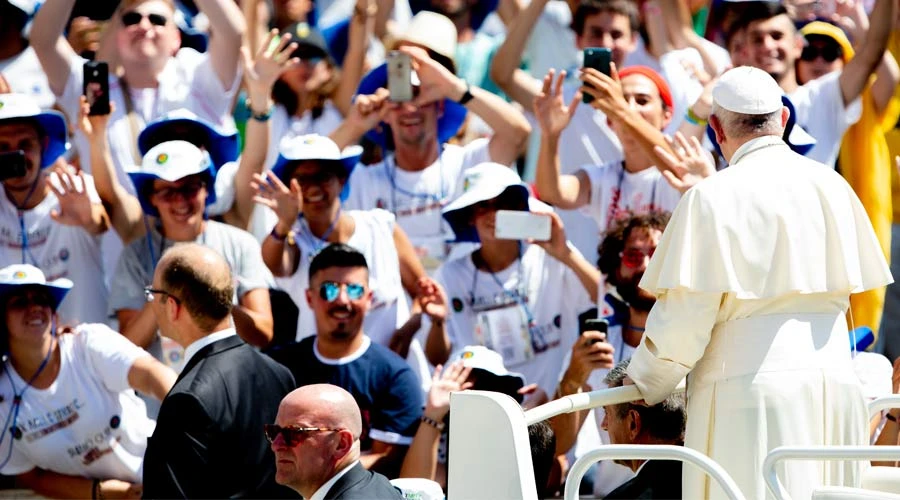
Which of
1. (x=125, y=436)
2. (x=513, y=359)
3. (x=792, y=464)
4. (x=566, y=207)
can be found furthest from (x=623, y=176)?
(x=792, y=464)

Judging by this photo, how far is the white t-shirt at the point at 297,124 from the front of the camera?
357 inches

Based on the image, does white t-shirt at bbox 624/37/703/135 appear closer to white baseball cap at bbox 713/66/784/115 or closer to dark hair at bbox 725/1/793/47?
dark hair at bbox 725/1/793/47

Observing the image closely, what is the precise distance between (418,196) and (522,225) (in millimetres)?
1135

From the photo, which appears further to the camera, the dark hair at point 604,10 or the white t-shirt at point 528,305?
the dark hair at point 604,10

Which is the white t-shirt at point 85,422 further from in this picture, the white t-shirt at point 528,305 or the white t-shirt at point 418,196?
the white t-shirt at point 418,196

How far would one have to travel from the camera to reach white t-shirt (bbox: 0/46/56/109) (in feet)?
29.2

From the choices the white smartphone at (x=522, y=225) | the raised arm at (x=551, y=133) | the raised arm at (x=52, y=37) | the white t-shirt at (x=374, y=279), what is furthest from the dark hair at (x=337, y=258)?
the raised arm at (x=52, y=37)

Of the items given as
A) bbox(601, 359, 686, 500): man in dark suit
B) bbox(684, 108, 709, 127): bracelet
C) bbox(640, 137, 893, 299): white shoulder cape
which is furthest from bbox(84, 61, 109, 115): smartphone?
bbox(640, 137, 893, 299): white shoulder cape

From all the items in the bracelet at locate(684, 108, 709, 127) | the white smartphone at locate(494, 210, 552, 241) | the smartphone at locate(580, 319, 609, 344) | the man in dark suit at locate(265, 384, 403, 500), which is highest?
the bracelet at locate(684, 108, 709, 127)

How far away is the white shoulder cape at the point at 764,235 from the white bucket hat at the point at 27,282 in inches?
139

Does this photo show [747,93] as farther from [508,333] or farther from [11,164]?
[11,164]

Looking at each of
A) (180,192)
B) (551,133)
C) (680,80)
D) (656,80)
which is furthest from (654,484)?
(680,80)

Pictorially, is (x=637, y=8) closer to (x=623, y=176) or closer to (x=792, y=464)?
(x=623, y=176)

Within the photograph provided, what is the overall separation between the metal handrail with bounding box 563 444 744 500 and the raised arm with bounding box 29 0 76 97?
541 cm
